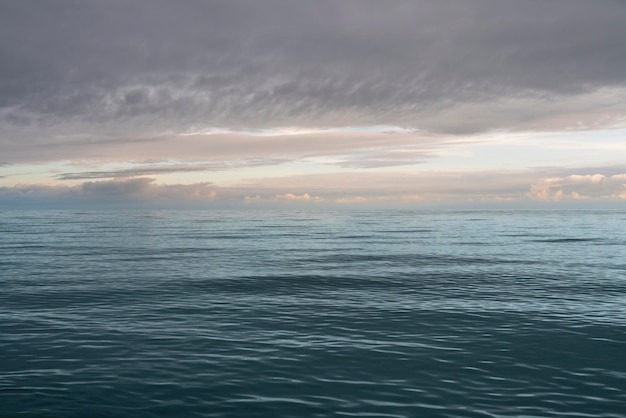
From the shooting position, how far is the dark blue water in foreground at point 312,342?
16.3 meters

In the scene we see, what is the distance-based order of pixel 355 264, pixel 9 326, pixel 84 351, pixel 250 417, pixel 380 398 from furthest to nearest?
1. pixel 355 264
2. pixel 9 326
3. pixel 84 351
4. pixel 380 398
5. pixel 250 417

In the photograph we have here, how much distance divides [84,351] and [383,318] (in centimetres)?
1594

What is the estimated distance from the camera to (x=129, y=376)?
1850 cm

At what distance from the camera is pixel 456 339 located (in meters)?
23.8

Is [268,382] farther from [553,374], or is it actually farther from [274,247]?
[274,247]

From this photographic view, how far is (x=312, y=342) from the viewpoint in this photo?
76.9 ft

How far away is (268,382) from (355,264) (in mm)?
37969

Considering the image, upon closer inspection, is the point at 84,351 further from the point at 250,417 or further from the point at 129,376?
the point at 250,417

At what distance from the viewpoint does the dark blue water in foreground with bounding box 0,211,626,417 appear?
640 inches

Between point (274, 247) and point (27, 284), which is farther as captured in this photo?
point (274, 247)

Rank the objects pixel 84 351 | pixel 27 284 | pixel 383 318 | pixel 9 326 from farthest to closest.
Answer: pixel 27 284 → pixel 383 318 → pixel 9 326 → pixel 84 351

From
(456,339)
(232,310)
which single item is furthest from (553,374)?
(232,310)

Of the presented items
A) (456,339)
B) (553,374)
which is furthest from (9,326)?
(553,374)

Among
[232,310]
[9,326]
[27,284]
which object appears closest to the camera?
[9,326]
